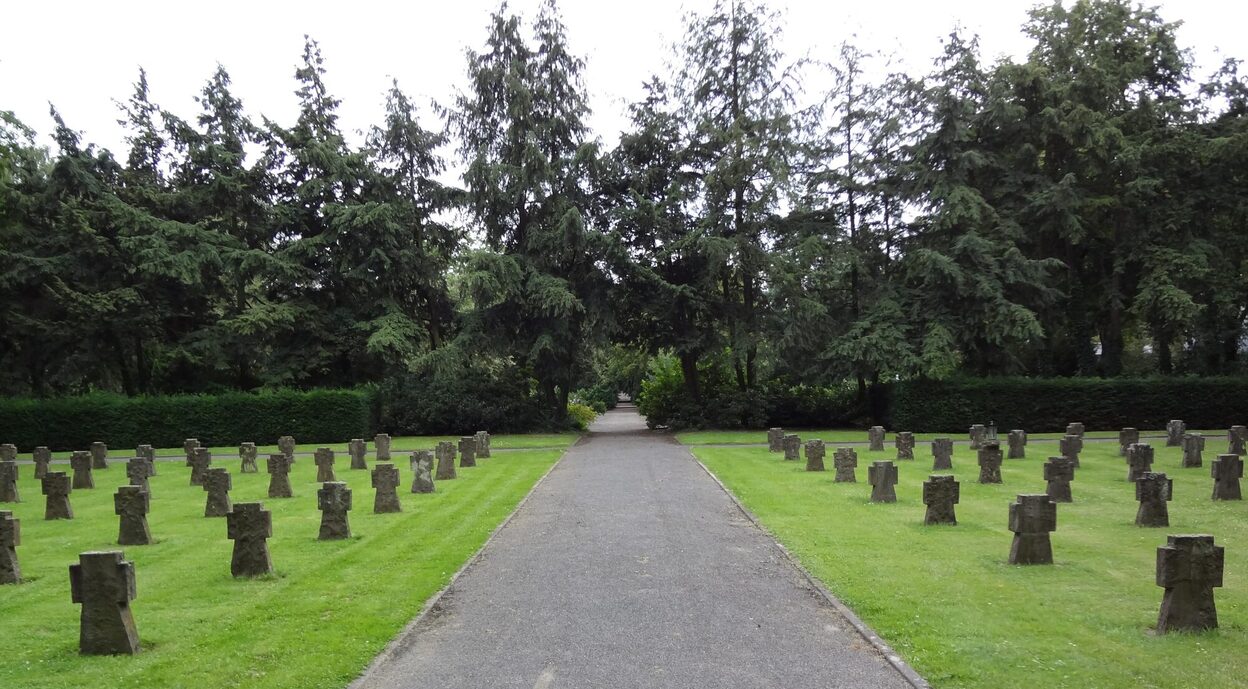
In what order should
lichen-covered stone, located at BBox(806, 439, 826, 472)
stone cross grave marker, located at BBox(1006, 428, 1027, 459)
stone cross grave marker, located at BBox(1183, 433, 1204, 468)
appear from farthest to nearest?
stone cross grave marker, located at BBox(1006, 428, 1027, 459), lichen-covered stone, located at BBox(806, 439, 826, 472), stone cross grave marker, located at BBox(1183, 433, 1204, 468)

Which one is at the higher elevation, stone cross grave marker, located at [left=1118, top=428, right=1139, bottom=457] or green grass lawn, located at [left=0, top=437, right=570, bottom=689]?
stone cross grave marker, located at [left=1118, top=428, right=1139, bottom=457]

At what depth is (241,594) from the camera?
8039 mm

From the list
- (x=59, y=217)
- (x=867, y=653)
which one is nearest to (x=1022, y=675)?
(x=867, y=653)

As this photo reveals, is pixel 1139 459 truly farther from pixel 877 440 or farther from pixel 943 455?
pixel 877 440

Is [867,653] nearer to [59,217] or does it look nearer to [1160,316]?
[1160,316]

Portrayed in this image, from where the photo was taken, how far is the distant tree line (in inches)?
1276

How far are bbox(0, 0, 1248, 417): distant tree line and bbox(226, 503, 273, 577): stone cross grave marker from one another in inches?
922

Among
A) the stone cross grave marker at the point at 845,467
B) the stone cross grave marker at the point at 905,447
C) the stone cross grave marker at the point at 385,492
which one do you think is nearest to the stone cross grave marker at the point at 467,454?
the stone cross grave marker at the point at 385,492

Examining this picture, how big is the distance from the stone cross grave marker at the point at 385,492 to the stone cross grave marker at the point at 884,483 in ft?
25.7

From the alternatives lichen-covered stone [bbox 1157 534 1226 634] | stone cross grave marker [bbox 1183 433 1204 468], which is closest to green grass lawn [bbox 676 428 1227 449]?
stone cross grave marker [bbox 1183 433 1204 468]

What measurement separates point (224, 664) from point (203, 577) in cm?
331

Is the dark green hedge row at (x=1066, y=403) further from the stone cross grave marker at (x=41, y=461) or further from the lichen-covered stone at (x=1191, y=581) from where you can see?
the stone cross grave marker at (x=41, y=461)

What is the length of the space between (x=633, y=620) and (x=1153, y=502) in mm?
7935

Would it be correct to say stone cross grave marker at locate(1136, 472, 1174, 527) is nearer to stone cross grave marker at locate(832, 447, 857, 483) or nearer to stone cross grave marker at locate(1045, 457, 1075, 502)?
stone cross grave marker at locate(1045, 457, 1075, 502)
